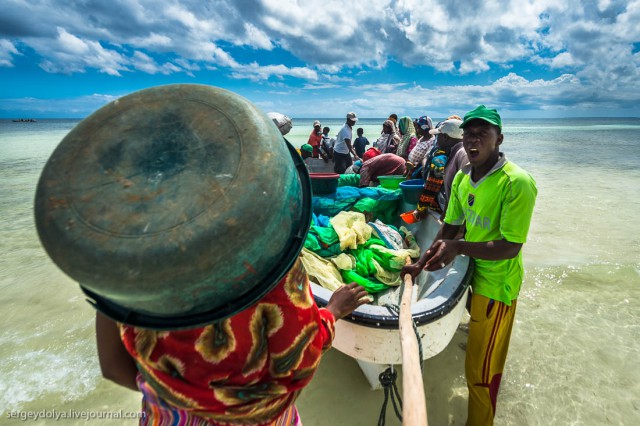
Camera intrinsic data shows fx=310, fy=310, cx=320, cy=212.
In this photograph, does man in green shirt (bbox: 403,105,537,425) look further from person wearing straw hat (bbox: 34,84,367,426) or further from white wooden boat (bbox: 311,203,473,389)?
person wearing straw hat (bbox: 34,84,367,426)

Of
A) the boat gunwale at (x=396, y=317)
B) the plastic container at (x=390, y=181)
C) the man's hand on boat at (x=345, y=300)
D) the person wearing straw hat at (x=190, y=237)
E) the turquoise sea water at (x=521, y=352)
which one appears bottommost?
the turquoise sea water at (x=521, y=352)

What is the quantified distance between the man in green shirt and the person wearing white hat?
23.0ft

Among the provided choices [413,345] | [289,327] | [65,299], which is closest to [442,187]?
[413,345]

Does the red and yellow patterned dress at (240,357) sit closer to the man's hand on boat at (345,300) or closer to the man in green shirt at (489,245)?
the man's hand on boat at (345,300)

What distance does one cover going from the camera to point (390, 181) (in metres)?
5.44

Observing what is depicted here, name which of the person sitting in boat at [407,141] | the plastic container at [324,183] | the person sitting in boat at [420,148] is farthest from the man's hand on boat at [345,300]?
the person sitting in boat at [407,141]

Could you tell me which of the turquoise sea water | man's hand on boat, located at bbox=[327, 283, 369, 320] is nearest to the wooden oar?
man's hand on boat, located at bbox=[327, 283, 369, 320]

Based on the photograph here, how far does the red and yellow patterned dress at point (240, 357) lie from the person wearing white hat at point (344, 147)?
852 cm

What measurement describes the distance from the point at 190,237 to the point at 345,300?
0.90 m

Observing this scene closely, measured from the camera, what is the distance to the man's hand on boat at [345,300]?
4.38 ft

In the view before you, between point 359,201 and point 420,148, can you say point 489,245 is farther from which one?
point 420,148

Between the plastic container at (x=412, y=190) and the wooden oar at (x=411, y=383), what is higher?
the wooden oar at (x=411, y=383)

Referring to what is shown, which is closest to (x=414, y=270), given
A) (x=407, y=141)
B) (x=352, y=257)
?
(x=352, y=257)

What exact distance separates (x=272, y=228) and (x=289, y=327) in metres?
0.36
